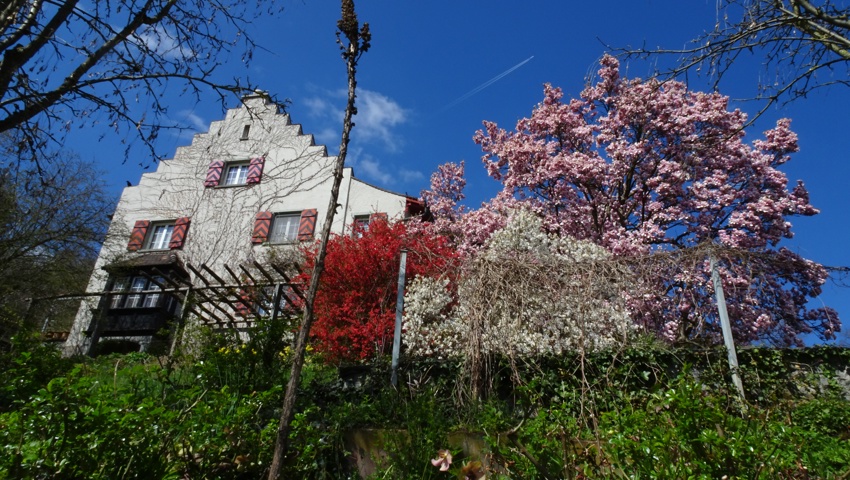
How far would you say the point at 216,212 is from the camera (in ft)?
58.0

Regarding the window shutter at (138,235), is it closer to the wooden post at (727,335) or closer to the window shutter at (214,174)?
the window shutter at (214,174)

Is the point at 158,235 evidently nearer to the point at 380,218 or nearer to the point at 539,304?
the point at 380,218

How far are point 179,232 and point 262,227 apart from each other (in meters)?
3.30

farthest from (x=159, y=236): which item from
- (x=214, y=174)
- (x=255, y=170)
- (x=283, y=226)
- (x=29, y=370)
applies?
(x=29, y=370)

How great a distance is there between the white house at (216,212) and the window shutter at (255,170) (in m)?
0.04

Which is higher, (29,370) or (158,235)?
(158,235)

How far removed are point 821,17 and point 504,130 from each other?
1140 centimetres

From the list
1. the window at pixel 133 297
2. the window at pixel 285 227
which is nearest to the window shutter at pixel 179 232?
the window at pixel 133 297

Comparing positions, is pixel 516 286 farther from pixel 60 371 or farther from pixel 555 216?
pixel 555 216

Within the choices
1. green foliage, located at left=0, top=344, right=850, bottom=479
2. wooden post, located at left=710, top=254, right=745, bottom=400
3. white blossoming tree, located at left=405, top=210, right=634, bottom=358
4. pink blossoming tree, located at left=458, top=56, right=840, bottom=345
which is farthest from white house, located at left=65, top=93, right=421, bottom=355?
green foliage, located at left=0, top=344, right=850, bottom=479

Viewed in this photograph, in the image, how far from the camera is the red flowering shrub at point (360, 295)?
8.82 meters

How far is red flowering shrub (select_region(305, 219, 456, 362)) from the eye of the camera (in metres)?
8.82

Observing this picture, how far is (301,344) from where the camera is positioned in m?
2.69

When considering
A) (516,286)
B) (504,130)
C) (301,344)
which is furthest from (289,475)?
(504,130)
